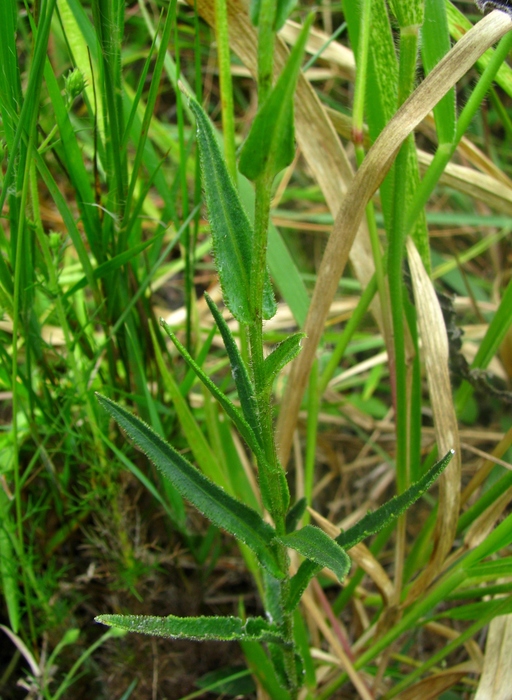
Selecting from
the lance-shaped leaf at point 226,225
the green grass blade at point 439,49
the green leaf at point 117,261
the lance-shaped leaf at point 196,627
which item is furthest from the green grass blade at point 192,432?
the green grass blade at point 439,49

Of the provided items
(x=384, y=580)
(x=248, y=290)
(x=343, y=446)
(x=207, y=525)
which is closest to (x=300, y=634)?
(x=384, y=580)

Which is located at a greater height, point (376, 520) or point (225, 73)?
point (225, 73)

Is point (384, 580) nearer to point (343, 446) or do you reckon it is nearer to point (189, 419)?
point (189, 419)

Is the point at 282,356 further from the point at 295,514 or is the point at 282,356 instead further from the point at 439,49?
the point at 439,49

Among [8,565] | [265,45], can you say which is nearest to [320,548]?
[265,45]

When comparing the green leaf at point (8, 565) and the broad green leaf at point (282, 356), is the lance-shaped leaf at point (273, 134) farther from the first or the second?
the green leaf at point (8, 565)

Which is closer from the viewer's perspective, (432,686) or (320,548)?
(320,548)
